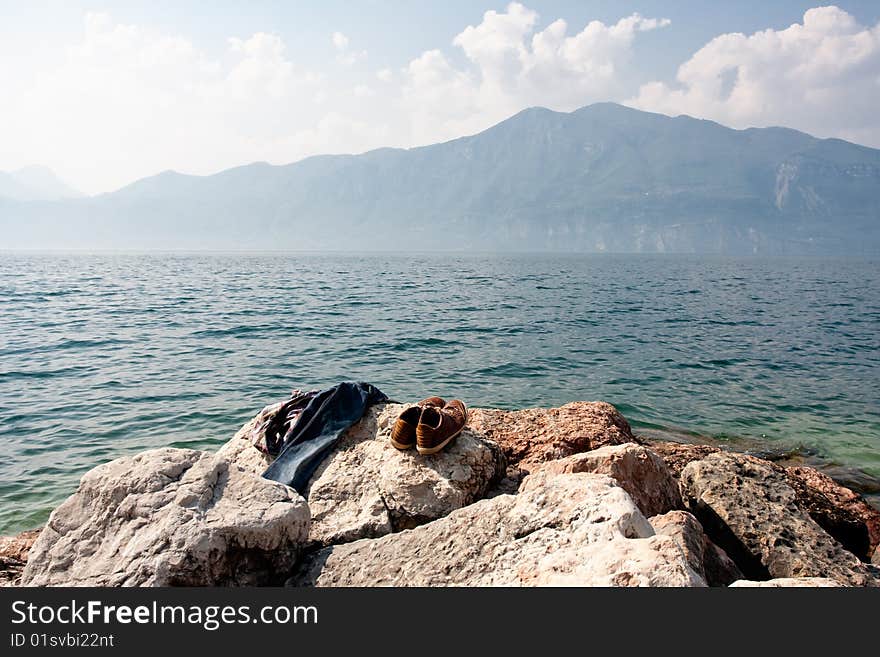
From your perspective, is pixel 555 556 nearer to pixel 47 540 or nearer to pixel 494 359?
pixel 47 540

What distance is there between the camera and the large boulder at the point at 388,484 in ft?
17.2

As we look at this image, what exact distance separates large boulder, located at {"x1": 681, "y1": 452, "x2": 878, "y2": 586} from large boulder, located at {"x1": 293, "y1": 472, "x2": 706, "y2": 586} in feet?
7.53

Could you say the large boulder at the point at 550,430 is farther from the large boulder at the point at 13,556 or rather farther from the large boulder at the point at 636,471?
the large boulder at the point at 13,556

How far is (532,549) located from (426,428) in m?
2.25

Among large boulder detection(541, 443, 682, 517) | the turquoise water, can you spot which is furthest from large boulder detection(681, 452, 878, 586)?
the turquoise water

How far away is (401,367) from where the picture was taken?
16.7m

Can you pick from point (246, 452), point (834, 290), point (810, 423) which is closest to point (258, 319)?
point (246, 452)

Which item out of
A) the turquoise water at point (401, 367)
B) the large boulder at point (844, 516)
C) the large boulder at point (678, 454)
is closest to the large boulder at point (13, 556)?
the turquoise water at point (401, 367)

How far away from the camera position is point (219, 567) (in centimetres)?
369

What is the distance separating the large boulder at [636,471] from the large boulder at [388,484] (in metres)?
0.82

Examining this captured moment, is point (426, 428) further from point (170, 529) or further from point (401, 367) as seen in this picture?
point (401, 367)

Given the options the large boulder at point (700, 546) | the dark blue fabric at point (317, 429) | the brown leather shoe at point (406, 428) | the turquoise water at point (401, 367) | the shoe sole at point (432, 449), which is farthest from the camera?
the turquoise water at point (401, 367)

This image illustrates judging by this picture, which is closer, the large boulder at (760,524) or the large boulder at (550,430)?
the large boulder at (760,524)

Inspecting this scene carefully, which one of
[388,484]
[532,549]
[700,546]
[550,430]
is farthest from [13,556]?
[700,546]
